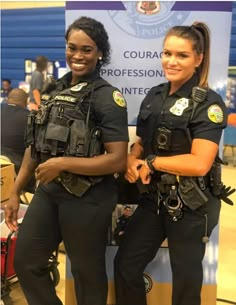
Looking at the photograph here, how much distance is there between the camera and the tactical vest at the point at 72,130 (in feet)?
5.71

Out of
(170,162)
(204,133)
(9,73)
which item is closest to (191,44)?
(204,133)

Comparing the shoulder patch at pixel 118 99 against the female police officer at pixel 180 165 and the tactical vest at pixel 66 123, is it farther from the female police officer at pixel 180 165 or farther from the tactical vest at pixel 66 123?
the female police officer at pixel 180 165

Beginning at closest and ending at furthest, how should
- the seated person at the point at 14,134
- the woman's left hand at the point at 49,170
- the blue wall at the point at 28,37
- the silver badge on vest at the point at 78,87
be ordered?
the woman's left hand at the point at 49,170, the silver badge on vest at the point at 78,87, the seated person at the point at 14,134, the blue wall at the point at 28,37

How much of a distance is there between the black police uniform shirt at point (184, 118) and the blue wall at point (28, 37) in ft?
23.5

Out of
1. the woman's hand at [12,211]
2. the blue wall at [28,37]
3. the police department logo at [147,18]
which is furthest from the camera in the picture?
the blue wall at [28,37]

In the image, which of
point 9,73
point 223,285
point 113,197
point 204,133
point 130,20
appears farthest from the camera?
point 9,73

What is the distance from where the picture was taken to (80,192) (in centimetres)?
176

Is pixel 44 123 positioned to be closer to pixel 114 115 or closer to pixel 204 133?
pixel 114 115

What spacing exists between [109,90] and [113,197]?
1.52ft

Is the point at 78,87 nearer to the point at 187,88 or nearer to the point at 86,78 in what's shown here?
the point at 86,78

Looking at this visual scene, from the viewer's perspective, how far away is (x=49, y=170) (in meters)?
1.70

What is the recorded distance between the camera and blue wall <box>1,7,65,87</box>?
8758 millimetres

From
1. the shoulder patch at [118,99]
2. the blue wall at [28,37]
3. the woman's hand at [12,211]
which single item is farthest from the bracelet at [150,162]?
the blue wall at [28,37]

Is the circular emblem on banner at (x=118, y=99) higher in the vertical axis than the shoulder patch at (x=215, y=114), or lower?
higher
